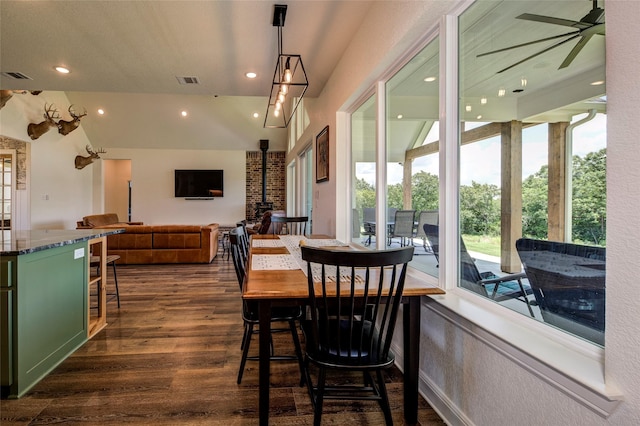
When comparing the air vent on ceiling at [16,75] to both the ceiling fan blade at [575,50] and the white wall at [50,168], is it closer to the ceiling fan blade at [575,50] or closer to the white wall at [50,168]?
the white wall at [50,168]

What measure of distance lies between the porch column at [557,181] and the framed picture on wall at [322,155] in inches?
114

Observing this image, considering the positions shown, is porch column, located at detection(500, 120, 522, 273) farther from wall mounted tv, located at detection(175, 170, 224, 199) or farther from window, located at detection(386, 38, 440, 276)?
wall mounted tv, located at detection(175, 170, 224, 199)

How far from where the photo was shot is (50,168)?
314 inches

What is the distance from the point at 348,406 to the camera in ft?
6.13

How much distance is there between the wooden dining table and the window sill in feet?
0.61

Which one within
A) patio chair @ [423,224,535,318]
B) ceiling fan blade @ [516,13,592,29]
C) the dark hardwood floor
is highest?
ceiling fan blade @ [516,13,592,29]

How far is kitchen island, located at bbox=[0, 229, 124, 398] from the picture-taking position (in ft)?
6.30

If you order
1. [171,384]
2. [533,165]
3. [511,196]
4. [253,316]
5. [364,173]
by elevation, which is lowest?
[171,384]

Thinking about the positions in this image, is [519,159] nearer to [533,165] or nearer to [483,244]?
[533,165]

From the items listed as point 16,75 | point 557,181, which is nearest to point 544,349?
point 557,181

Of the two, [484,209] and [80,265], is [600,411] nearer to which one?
[484,209]

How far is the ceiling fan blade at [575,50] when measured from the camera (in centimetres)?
133

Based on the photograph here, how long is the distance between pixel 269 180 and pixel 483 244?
30.0 feet

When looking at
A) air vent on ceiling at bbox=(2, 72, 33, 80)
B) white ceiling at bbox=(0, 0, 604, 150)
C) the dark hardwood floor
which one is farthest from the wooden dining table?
air vent on ceiling at bbox=(2, 72, 33, 80)
